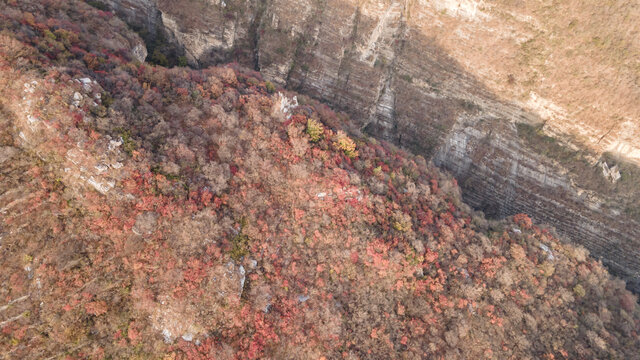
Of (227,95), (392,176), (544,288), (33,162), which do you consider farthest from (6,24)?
(544,288)

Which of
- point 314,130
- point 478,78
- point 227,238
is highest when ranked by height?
point 478,78

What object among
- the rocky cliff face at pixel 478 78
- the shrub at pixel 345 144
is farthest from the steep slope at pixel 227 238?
the rocky cliff face at pixel 478 78

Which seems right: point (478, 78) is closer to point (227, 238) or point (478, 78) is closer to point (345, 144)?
point (345, 144)

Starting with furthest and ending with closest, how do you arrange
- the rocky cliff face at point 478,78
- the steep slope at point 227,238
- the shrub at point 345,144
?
1. the rocky cliff face at point 478,78
2. the shrub at point 345,144
3. the steep slope at point 227,238

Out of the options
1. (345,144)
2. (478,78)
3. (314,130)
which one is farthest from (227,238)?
(478,78)

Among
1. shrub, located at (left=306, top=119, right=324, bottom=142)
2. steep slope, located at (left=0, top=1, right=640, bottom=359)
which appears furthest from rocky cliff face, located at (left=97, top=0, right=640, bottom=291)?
shrub, located at (left=306, top=119, right=324, bottom=142)

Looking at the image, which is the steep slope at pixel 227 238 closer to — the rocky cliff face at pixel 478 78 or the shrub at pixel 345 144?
the shrub at pixel 345 144
